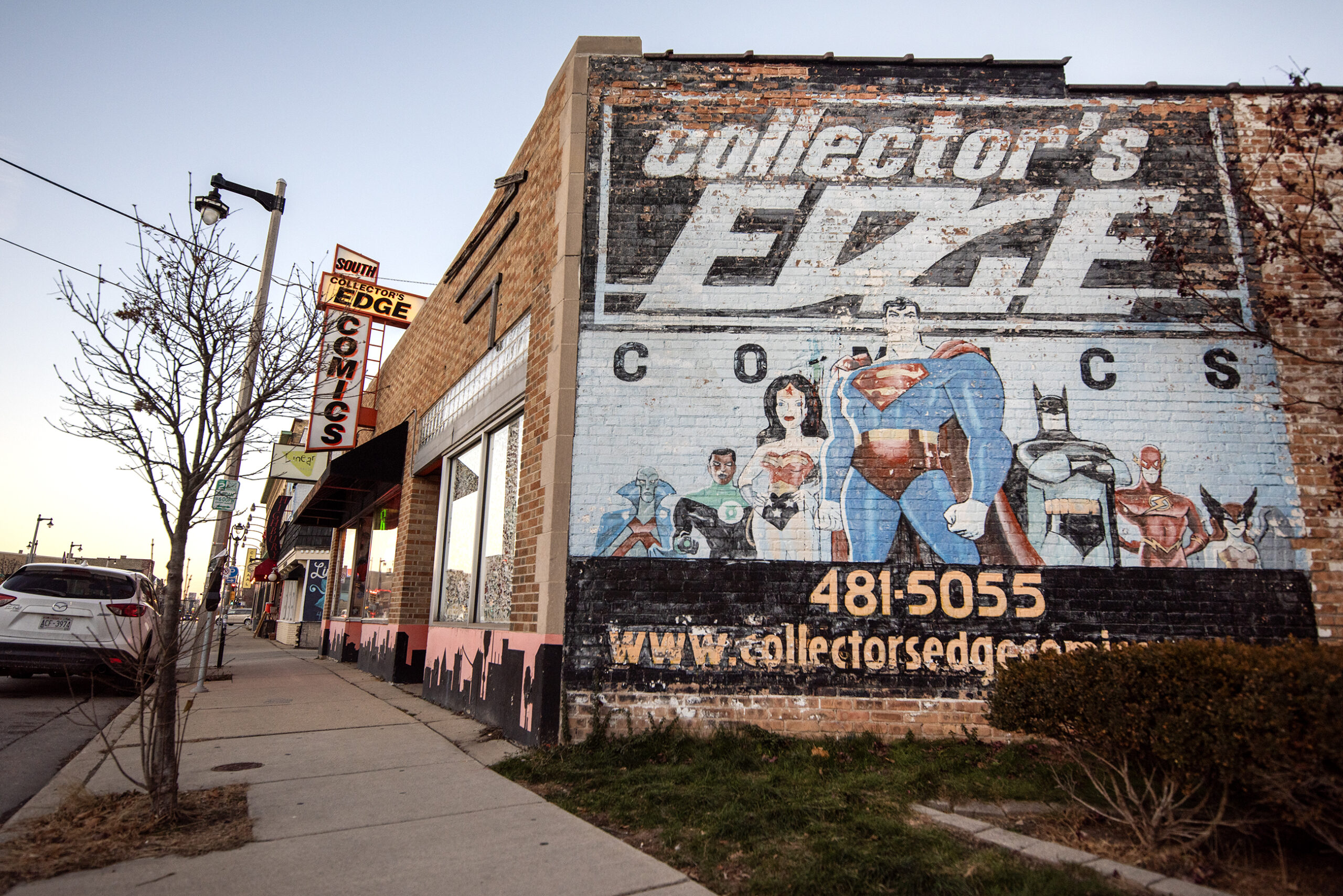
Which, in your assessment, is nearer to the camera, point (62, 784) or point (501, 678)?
point (62, 784)

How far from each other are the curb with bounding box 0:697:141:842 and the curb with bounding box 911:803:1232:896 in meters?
4.29

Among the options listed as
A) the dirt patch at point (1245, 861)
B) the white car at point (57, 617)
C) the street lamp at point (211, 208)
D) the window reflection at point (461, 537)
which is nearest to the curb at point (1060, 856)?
the dirt patch at point (1245, 861)

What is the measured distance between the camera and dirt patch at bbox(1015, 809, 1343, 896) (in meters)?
3.04

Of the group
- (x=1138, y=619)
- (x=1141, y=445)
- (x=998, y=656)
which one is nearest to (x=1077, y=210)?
(x=1141, y=445)

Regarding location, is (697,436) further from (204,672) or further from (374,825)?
(204,672)

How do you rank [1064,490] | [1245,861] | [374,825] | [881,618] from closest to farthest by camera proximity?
[1245,861] → [374,825] → [881,618] → [1064,490]

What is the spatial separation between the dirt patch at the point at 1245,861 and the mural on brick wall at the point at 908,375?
98.9 inches

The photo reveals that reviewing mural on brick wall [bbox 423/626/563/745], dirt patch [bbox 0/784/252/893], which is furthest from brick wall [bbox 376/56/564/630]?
dirt patch [bbox 0/784/252/893]

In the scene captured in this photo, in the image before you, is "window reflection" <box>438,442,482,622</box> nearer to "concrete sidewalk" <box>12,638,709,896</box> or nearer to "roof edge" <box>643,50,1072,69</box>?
"concrete sidewalk" <box>12,638,709,896</box>

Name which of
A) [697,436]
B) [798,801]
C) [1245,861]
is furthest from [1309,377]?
[798,801]

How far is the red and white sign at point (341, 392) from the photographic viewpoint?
13016 millimetres

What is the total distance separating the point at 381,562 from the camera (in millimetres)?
13016

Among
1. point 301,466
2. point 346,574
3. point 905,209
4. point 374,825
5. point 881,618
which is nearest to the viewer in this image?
point 374,825

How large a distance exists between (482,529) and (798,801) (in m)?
5.11
